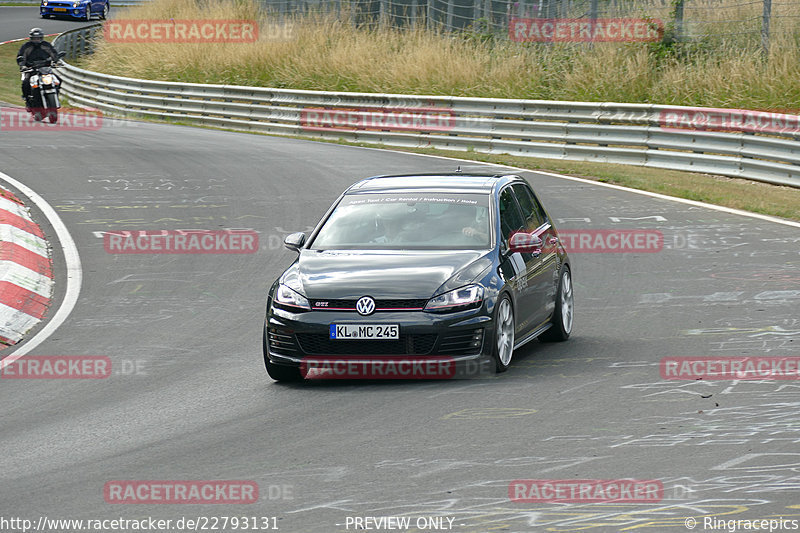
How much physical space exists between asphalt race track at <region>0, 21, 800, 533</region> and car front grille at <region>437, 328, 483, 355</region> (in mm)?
248

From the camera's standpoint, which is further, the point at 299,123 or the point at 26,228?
the point at 299,123

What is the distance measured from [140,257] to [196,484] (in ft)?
29.1

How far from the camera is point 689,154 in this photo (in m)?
23.0

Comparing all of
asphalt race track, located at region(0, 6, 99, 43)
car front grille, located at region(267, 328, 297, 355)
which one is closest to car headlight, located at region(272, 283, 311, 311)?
car front grille, located at region(267, 328, 297, 355)

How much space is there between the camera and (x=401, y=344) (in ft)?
29.6

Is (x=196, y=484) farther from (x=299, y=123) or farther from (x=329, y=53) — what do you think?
(x=329, y=53)

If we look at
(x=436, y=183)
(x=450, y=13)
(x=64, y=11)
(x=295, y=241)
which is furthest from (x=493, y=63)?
(x=64, y=11)

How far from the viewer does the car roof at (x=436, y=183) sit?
1069cm

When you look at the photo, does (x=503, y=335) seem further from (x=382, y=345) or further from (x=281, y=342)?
(x=281, y=342)

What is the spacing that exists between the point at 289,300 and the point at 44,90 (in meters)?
20.2

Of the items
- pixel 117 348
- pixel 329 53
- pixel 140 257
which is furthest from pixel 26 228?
pixel 329 53

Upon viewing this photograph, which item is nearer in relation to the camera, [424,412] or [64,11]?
[424,412]

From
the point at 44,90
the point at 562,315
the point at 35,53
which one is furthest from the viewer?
the point at 44,90

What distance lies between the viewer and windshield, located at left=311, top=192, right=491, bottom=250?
33.0 feet
